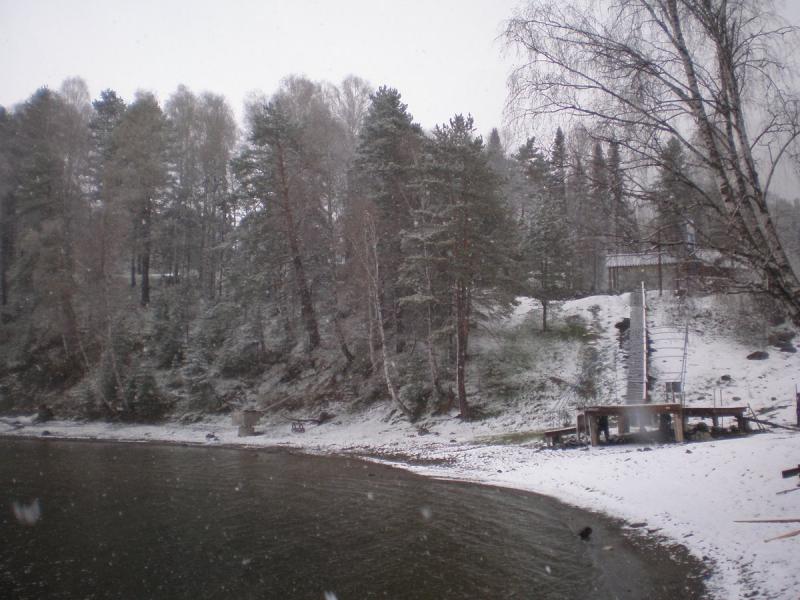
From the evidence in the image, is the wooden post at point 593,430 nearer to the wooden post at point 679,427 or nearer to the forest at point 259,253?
the wooden post at point 679,427

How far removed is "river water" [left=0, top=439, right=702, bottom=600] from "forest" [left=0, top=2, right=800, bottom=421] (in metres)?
8.67

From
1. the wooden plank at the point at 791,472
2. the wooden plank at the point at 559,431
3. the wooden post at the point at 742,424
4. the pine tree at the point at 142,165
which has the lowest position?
the wooden plank at the point at 559,431

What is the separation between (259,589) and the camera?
27.6ft

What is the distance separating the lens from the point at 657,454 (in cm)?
1480

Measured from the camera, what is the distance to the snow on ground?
8.69 m

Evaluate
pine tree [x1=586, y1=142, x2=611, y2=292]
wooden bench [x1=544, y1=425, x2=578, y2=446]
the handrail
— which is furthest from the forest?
pine tree [x1=586, y1=142, x2=611, y2=292]

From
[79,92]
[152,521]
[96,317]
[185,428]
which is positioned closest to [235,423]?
[185,428]

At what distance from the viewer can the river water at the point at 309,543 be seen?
8.38 m

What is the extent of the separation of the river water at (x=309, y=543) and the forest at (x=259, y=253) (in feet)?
28.4

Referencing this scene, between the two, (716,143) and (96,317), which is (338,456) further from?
(96,317)

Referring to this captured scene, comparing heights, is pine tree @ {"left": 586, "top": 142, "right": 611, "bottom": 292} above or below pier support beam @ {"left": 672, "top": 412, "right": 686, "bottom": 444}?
above

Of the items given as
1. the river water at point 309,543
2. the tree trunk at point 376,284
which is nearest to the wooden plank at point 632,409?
the river water at point 309,543

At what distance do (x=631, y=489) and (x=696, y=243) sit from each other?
25.7 feet

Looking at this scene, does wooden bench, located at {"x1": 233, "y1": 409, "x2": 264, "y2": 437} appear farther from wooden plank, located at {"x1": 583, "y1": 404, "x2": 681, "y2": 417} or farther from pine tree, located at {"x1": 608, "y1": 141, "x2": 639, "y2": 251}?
pine tree, located at {"x1": 608, "y1": 141, "x2": 639, "y2": 251}
